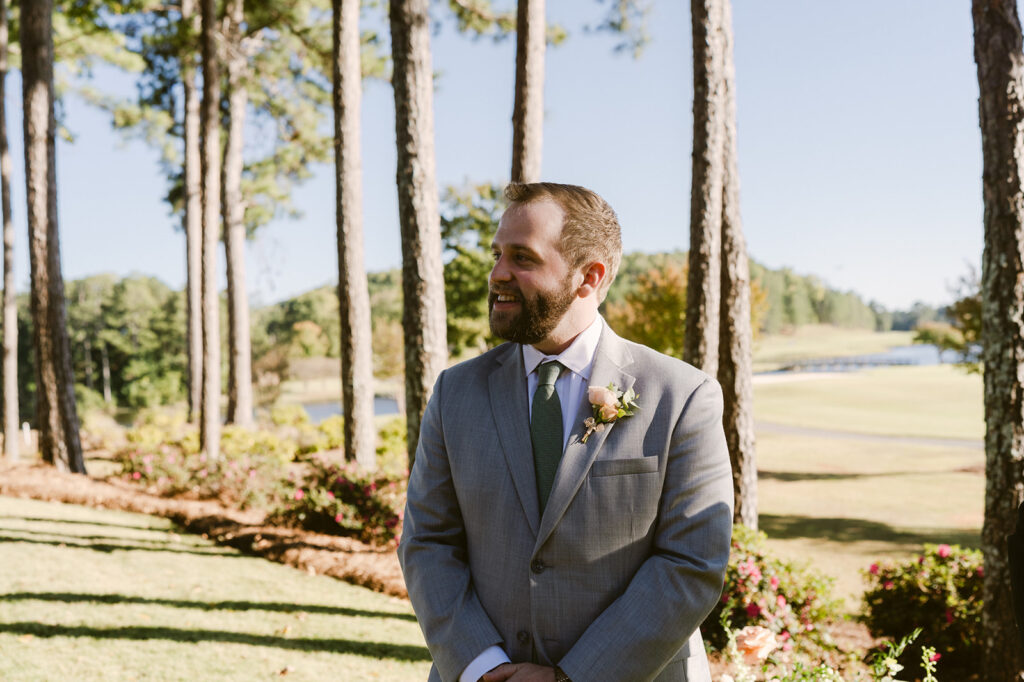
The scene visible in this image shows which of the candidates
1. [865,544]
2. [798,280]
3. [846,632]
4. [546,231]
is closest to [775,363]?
[798,280]

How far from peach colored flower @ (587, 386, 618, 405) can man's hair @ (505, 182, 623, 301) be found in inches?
14.7

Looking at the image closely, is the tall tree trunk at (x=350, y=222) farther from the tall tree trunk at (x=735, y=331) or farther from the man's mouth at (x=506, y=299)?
the man's mouth at (x=506, y=299)

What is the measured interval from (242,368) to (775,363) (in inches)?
3630

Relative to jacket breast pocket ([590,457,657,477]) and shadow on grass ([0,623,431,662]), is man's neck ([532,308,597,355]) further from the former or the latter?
shadow on grass ([0,623,431,662])

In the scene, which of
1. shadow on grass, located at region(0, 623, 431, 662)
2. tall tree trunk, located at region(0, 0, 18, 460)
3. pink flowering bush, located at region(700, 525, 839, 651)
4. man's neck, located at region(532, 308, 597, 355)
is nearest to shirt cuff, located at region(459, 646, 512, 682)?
man's neck, located at region(532, 308, 597, 355)

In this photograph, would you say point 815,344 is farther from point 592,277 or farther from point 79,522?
point 592,277

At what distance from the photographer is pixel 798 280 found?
114 m

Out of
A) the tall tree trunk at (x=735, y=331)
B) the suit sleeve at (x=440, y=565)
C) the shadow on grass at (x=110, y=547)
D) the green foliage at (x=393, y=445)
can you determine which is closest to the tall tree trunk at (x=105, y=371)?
the green foliage at (x=393, y=445)

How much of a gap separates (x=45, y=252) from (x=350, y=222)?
7.16 meters

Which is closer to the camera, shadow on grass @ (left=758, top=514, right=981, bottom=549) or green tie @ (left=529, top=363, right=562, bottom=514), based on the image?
green tie @ (left=529, top=363, right=562, bottom=514)

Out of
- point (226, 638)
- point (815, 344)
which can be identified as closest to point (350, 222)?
point (226, 638)

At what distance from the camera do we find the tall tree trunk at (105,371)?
6694cm

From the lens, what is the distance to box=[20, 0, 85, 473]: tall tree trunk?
1261cm

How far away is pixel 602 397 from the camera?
2010mm
